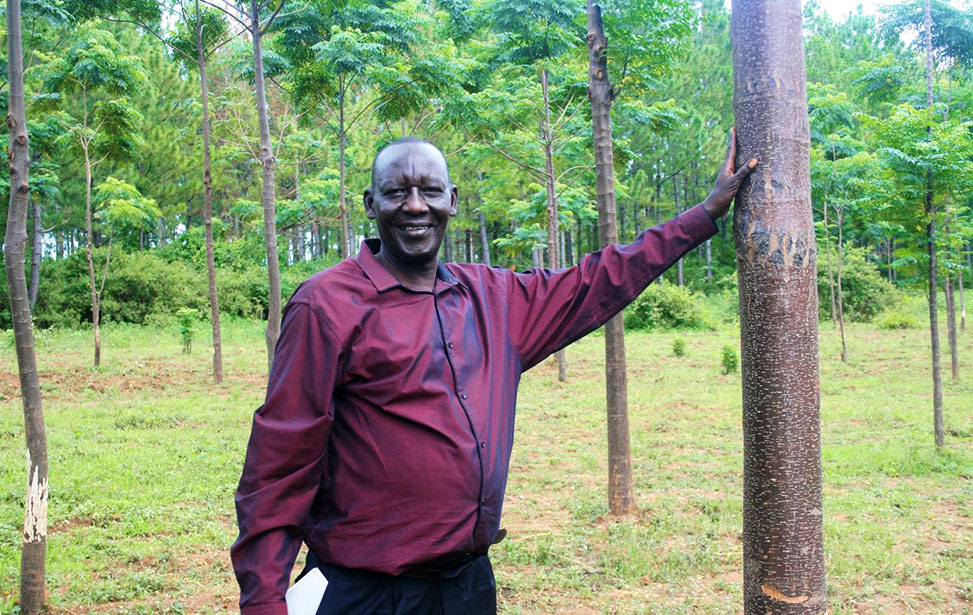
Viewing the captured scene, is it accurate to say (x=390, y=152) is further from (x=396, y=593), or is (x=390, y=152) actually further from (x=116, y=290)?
(x=116, y=290)

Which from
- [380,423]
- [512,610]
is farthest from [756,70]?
[512,610]

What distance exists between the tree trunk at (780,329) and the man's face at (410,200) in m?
0.77

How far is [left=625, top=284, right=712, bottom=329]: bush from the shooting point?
2211 centimetres

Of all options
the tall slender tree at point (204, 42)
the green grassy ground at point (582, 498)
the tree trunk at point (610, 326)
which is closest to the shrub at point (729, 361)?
the green grassy ground at point (582, 498)

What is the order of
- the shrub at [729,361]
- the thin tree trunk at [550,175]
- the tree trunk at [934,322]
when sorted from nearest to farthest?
1. the tree trunk at [934,322]
2. the thin tree trunk at [550,175]
3. the shrub at [729,361]

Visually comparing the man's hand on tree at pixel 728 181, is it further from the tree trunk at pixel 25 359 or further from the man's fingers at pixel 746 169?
the tree trunk at pixel 25 359

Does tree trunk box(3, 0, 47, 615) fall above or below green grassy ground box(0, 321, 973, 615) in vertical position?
above

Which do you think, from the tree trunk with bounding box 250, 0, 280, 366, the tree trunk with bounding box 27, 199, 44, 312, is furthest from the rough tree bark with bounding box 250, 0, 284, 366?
the tree trunk with bounding box 27, 199, 44, 312

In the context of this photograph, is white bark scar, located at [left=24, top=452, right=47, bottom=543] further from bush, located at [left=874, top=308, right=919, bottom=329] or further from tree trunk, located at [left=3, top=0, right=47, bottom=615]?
bush, located at [left=874, top=308, right=919, bottom=329]

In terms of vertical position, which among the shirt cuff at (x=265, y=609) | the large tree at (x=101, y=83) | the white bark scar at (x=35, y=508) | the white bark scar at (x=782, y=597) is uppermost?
the large tree at (x=101, y=83)

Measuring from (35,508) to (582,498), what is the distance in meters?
3.81

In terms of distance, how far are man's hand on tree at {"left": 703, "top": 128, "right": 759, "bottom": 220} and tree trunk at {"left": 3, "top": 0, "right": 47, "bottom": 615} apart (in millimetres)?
3391

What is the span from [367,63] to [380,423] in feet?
31.9

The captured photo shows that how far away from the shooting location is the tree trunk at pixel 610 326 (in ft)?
17.6
